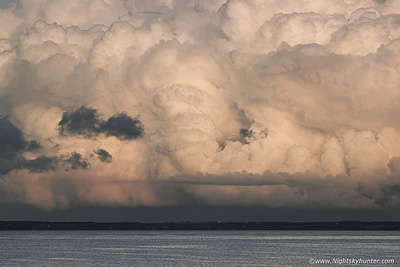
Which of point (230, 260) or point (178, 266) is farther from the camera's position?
point (230, 260)

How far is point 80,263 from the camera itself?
18675 cm

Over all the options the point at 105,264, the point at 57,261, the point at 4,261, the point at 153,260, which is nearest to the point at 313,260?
the point at 153,260

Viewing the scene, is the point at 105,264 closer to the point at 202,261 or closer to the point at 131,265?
the point at 131,265

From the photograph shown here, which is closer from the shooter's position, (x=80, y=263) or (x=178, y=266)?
(x=178, y=266)

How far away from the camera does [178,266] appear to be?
17338 centimetres

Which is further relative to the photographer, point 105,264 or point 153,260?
point 153,260

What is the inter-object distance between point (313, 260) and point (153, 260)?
151ft

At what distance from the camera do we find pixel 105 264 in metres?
182

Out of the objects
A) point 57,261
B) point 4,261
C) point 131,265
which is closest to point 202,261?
point 131,265

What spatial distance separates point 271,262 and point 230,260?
1517cm

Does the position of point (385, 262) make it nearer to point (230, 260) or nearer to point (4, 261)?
point (230, 260)

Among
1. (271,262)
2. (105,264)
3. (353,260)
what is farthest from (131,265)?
(353,260)

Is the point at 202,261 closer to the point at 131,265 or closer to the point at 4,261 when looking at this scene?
the point at 131,265

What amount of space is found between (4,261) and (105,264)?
3426cm
